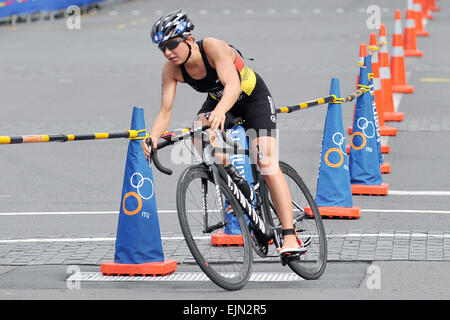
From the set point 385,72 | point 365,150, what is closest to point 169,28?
point 365,150

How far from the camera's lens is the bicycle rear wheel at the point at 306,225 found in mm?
7852

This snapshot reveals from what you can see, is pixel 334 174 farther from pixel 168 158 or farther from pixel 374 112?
pixel 168 158

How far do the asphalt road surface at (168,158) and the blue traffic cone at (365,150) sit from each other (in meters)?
0.18

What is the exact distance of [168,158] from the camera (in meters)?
13.7

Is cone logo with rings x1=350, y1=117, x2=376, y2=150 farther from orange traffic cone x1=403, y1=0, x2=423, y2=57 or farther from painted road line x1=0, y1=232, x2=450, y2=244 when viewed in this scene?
orange traffic cone x1=403, y1=0, x2=423, y2=57

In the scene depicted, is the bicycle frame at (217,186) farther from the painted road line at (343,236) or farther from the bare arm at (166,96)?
the painted road line at (343,236)

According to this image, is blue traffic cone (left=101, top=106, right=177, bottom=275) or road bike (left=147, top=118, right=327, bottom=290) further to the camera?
blue traffic cone (left=101, top=106, right=177, bottom=275)

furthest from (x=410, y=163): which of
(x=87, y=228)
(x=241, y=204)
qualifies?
(x=241, y=204)

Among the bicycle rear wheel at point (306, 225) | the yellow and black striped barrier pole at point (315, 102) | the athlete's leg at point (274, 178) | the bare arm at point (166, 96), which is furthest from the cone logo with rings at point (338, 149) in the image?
the bare arm at point (166, 96)

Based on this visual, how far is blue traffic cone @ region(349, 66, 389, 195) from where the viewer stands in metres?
11.2

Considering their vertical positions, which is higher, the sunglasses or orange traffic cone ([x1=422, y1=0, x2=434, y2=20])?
the sunglasses

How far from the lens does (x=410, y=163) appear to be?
13125 mm

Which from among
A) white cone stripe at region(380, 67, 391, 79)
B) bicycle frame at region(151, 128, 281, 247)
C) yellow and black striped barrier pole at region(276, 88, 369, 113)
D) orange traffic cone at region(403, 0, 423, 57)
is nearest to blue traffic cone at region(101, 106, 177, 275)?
bicycle frame at region(151, 128, 281, 247)

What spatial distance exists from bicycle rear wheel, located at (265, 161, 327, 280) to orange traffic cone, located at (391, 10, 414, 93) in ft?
34.0
